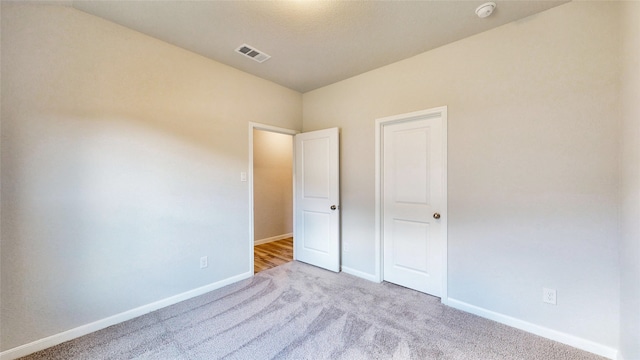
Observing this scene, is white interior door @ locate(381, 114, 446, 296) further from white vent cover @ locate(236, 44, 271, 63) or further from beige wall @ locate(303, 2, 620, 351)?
white vent cover @ locate(236, 44, 271, 63)

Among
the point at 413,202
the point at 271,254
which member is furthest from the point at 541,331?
the point at 271,254

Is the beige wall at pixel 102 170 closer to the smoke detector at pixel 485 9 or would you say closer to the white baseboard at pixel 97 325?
the white baseboard at pixel 97 325

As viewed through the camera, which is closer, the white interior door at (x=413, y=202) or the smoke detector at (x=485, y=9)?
the smoke detector at (x=485, y=9)

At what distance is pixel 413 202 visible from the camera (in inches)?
106

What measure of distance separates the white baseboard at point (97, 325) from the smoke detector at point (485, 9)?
3.58 metres

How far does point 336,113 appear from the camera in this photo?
3.33 metres

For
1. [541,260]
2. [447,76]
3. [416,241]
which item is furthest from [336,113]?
[541,260]

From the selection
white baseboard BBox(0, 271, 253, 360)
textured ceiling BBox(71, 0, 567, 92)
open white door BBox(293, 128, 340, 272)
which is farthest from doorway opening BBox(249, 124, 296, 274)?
textured ceiling BBox(71, 0, 567, 92)

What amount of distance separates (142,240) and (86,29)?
181 cm

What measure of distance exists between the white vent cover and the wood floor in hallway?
262cm

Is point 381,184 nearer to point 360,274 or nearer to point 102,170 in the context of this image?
point 360,274

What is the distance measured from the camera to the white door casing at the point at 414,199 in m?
2.51

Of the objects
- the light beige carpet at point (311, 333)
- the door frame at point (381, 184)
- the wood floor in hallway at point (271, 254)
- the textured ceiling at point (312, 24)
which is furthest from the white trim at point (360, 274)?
the textured ceiling at point (312, 24)

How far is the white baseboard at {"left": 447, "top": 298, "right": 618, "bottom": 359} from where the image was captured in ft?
5.62
